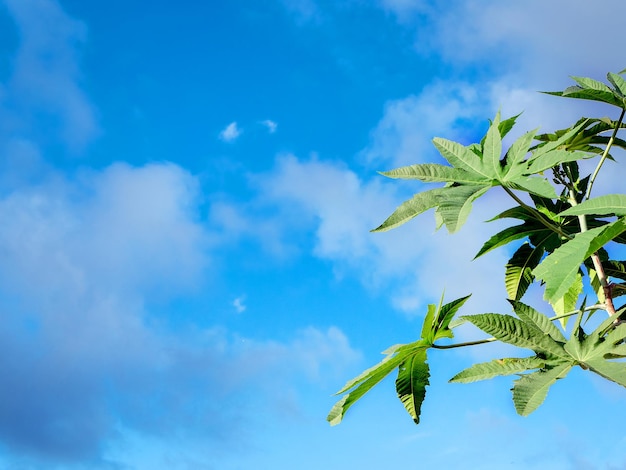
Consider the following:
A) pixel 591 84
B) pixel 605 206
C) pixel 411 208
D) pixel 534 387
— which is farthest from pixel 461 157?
pixel 534 387

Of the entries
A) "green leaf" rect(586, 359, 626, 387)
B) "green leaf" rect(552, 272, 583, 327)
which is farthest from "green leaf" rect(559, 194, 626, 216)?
"green leaf" rect(552, 272, 583, 327)

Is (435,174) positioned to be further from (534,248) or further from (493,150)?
(534,248)

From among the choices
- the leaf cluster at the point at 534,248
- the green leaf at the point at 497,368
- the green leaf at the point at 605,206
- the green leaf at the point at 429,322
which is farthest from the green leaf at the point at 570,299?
the green leaf at the point at 605,206

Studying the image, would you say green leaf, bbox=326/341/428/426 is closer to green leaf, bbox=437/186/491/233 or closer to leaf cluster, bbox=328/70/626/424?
leaf cluster, bbox=328/70/626/424

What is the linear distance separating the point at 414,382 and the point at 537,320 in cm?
66

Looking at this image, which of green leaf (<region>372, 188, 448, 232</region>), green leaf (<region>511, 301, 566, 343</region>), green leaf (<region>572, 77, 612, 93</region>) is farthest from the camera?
green leaf (<region>572, 77, 612, 93</region>)

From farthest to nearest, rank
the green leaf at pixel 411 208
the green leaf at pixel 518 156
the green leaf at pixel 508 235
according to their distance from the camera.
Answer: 1. the green leaf at pixel 508 235
2. the green leaf at pixel 411 208
3. the green leaf at pixel 518 156

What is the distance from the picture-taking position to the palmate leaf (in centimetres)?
195

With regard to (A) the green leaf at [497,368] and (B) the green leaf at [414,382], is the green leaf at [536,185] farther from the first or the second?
(B) the green leaf at [414,382]

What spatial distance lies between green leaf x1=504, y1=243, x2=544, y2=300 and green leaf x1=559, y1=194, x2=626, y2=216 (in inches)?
49.8

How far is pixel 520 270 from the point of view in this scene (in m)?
3.38

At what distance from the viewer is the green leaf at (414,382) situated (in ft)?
8.64

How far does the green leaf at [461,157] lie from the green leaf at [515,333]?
1.78 feet

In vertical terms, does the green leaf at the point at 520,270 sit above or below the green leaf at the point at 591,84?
below
